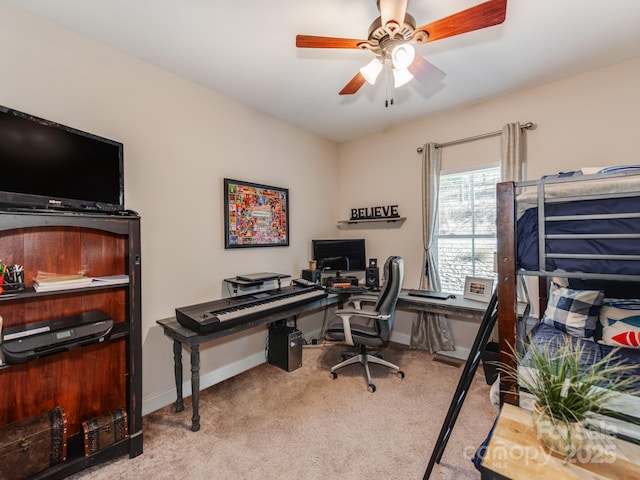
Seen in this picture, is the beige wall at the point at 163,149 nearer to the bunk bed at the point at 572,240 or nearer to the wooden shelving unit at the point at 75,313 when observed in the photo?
the wooden shelving unit at the point at 75,313

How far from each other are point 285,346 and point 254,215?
1.35 metres

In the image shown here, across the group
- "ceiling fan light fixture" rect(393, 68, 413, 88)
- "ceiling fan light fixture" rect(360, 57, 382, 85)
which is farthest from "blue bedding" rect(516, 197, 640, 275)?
"ceiling fan light fixture" rect(360, 57, 382, 85)

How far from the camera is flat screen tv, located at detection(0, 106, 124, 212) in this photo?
55.4 inches

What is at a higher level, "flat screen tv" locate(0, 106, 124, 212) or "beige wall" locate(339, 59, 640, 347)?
"beige wall" locate(339, 59, 640, 347)

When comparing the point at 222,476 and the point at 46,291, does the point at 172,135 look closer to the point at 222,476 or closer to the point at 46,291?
the point at 46,291

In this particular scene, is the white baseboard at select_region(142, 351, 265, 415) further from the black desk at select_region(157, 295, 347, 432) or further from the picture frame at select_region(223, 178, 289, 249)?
the picture frame at select_region(223, 178, 289, 249)

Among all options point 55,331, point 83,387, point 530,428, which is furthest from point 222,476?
point 530,428

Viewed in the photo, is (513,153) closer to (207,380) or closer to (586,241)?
(586,241)

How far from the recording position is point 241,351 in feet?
9.39

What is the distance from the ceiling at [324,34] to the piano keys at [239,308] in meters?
1.89

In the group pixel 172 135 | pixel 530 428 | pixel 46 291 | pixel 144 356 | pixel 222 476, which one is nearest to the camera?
pixel 530 428

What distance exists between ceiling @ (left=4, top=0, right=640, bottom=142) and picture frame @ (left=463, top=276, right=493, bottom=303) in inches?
71.0

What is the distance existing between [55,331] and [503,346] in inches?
89.4

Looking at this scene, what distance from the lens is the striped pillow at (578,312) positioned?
1.89 metres
